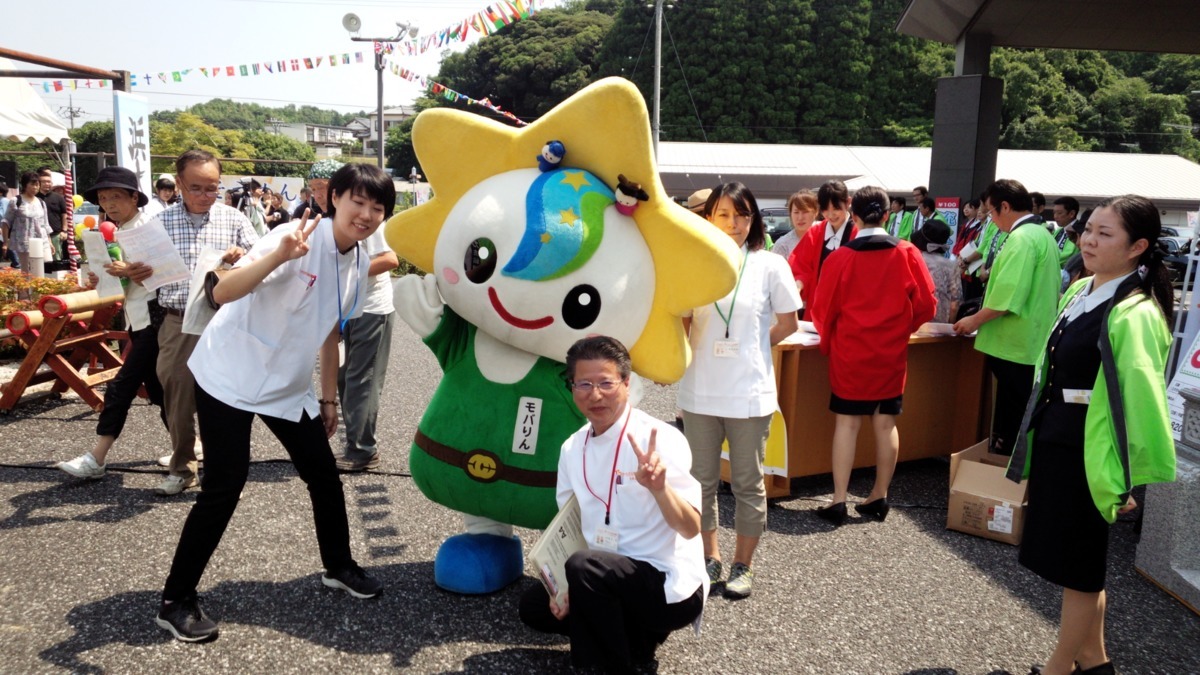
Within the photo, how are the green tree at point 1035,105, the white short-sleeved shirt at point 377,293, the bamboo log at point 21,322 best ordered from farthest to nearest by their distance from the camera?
the green tree at point 1035,105, the bamboo log at point 21,322, the white short-sleeved shirt at point 377,293

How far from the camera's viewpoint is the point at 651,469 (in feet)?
8.16

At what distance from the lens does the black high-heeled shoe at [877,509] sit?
4688 millimetres

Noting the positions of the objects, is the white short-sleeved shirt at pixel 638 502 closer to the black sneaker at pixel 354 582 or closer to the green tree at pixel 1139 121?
the black sneaker at pixel 354 582

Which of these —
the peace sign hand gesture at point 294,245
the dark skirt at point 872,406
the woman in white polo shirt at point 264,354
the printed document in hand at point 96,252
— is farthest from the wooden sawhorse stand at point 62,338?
the dark skirt at point 872,406

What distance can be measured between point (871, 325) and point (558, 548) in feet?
8.06

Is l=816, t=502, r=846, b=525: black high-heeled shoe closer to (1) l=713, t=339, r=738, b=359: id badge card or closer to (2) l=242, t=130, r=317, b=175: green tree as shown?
(1) l=713, t=339, r=738, b=359: id badge card

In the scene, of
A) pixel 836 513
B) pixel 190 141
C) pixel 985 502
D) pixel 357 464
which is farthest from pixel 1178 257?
pixel 190 141

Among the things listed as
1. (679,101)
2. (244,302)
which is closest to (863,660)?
(244,302)

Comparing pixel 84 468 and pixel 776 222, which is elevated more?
pixel 776 222

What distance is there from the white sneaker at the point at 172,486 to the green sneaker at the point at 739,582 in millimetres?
2974

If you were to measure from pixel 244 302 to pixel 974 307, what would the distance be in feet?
17.8

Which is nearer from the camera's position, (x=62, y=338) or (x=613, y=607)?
(x=613, y=607)

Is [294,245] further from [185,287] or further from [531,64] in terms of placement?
[531,64]

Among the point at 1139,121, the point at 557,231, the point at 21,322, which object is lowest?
the point at 21,322
